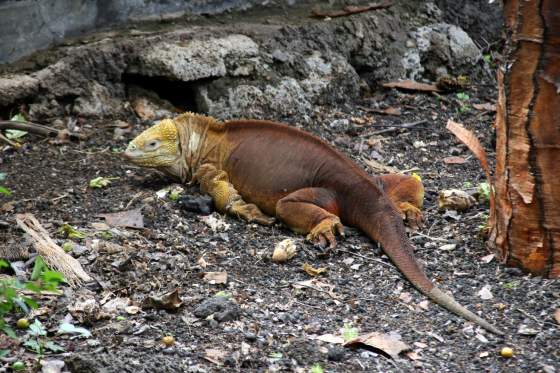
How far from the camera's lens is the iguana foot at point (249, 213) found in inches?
262

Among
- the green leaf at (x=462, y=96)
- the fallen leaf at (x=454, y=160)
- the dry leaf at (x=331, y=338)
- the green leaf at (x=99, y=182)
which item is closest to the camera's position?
the dry leaf at (x=331, y=338)

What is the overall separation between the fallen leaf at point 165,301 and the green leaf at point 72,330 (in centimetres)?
47

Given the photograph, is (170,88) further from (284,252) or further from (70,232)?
(284,252)

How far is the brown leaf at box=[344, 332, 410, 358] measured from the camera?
457 cm

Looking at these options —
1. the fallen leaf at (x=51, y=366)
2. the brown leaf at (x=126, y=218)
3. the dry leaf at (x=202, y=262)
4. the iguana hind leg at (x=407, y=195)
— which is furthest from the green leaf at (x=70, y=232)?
the iguana hind leg at (x=407, y=195)

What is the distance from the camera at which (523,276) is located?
5367 mm

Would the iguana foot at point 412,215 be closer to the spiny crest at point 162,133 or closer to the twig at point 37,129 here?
the spiny crest at point 162,133

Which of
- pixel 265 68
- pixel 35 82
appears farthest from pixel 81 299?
pixel 265 68

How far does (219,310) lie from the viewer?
4.95 metres

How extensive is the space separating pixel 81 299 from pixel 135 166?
9.07 feet

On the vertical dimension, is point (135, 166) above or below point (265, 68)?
below

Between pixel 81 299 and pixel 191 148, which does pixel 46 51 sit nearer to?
pixel 191 148

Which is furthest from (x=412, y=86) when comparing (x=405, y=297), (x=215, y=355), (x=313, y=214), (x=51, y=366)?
(x=51, y=366)

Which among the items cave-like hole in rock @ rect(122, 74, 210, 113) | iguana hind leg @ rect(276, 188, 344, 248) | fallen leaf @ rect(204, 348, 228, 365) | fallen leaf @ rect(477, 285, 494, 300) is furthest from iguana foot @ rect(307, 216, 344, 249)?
cave-like hole in rock @ rect(122, 74, 210, 113)
